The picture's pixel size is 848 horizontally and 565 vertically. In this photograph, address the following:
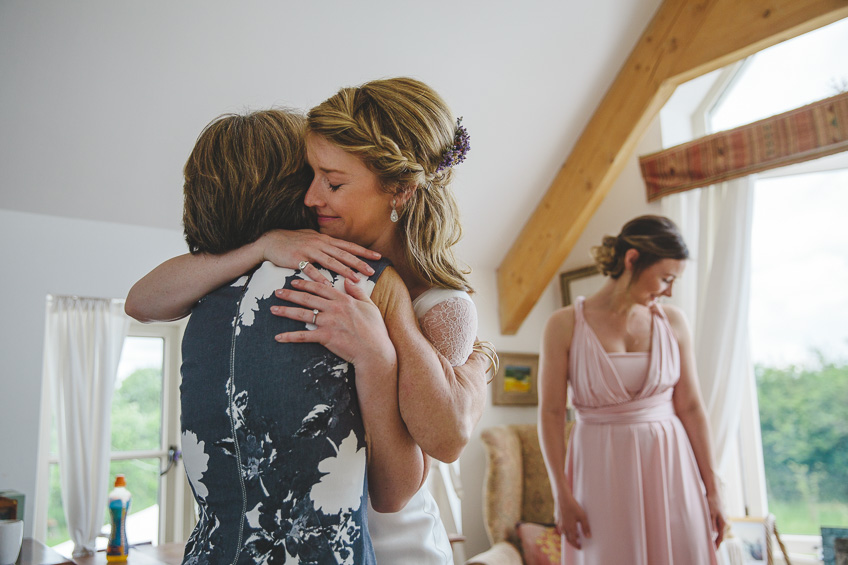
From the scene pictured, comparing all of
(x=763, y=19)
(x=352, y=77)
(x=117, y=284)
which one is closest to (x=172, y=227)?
(x=117, y=284)

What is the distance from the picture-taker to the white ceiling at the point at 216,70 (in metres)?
2.63

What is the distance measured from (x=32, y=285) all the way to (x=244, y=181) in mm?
2565

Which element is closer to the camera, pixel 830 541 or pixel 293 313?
pixel 293 313

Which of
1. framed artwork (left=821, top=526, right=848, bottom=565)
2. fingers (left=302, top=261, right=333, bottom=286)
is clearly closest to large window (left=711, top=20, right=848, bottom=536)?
framed artwork (left=821, top=526, right=848, bottom=565)

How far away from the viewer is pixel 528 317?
16.1 ft

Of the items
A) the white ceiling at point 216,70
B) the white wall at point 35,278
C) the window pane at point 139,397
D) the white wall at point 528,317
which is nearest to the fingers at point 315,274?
the white wall at point 35,278

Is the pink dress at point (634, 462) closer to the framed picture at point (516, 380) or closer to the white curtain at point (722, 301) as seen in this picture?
the white curtain at point (722, 301)

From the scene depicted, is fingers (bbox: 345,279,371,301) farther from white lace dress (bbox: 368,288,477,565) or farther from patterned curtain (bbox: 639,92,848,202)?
patterned curtain (bbox: 639,92,848,202)

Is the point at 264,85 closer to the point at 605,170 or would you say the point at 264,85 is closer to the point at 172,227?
the point at 172,227

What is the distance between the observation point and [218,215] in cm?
98

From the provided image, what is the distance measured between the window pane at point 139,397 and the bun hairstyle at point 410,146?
10.6 ft

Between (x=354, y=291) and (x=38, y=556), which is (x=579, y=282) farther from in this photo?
(x=354, y=291)

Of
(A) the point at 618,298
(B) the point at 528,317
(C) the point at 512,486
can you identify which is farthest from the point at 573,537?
(B) the point at 528,317

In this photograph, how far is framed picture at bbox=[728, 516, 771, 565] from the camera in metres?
3.21
